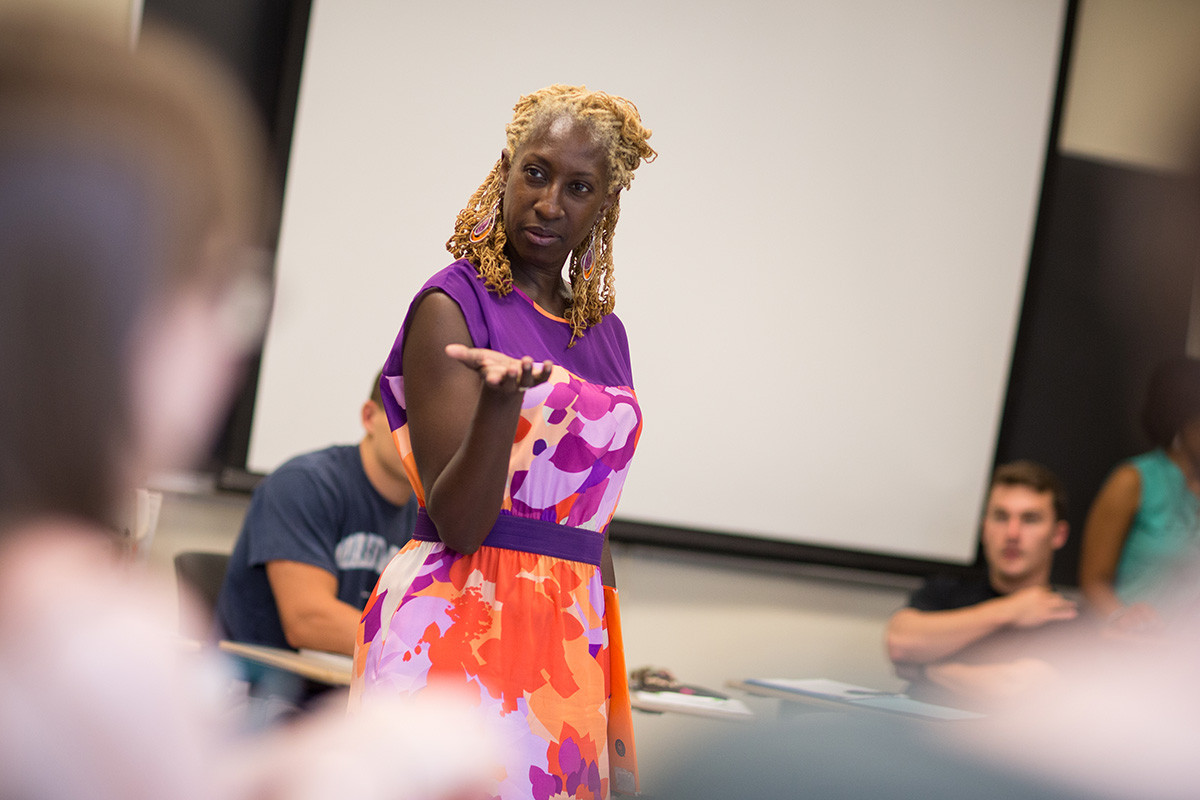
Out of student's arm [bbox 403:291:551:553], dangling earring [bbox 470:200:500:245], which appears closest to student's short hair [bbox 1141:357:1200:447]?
dangling earring [bbox 470:200:500:245]

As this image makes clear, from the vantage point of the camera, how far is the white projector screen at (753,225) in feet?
11.3

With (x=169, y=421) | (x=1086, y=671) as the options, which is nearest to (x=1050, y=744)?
(x=1086, y=671)

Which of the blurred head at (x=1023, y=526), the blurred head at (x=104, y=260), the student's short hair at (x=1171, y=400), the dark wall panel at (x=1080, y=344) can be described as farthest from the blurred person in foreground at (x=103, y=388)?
the dark wall panel at (x=1080, y=344)

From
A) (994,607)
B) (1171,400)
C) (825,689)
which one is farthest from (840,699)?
(1171,400)

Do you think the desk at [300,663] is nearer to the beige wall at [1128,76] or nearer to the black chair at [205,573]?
the black chair at [205,573]

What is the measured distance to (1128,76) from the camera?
13.0ft

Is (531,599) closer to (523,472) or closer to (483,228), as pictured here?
(523,472)

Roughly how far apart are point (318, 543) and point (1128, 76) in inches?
126

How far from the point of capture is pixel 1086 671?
80cm

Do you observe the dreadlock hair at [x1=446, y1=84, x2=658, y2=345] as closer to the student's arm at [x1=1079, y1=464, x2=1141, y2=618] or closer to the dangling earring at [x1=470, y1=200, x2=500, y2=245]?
the dangling earring at [x1=470, y1=200, x2=500, y2=245]

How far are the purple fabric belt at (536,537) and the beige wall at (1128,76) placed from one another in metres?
3.24

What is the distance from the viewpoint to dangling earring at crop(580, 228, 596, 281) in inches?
57.1

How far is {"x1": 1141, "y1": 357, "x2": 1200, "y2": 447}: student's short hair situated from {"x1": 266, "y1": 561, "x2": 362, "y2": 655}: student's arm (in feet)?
7.65

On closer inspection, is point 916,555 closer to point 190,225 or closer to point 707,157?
point 707,157
